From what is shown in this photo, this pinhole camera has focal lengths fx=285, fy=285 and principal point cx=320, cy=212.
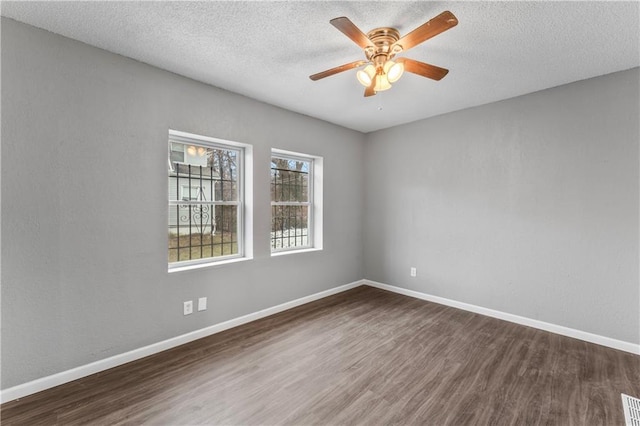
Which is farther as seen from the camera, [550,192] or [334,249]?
[334,249]

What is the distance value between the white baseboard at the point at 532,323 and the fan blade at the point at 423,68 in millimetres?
2898

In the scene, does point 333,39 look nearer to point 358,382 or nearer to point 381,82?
point 381,82

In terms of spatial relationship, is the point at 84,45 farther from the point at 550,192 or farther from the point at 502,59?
the point at 550,192

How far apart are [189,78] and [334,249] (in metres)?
2.89

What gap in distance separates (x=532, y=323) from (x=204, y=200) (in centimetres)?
389

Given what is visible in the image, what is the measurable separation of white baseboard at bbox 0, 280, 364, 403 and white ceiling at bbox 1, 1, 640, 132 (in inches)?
99.9

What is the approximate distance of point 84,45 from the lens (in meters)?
2.23

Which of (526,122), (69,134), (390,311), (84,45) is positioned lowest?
(390,311)

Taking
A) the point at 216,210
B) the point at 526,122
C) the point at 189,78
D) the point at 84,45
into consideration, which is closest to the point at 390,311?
the point at 216,210

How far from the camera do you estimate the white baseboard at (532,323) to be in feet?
8.74

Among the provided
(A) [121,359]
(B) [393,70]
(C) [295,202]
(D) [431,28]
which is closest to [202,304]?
(A) [121,359]

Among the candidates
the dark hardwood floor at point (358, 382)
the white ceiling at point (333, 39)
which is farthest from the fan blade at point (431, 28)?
the dark hardwood floor at point (358, 382)

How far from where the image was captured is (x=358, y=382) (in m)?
2.18

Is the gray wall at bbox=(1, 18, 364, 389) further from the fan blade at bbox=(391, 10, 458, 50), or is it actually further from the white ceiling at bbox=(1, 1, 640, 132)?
the fan blade at bbox=(391, 10, 458, 50)
